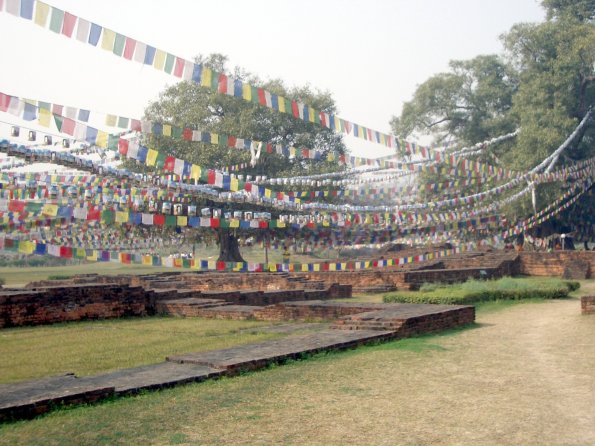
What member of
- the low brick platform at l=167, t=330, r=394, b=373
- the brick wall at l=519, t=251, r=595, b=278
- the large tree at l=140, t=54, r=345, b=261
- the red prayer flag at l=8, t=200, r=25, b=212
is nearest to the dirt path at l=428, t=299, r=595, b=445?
the low brick platform at l=167, t=330, r=394, b=373

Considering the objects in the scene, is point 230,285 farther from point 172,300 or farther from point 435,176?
point 435,176

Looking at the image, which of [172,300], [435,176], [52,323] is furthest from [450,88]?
[52,323]

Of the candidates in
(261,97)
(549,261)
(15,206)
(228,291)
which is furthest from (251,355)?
(549,261)

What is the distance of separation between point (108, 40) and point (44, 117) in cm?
170

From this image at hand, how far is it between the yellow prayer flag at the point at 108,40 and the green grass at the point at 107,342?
4142 mm

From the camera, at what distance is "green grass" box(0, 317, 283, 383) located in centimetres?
806

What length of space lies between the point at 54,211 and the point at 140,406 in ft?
17.1

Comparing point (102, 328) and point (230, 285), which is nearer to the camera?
point (102, 328)

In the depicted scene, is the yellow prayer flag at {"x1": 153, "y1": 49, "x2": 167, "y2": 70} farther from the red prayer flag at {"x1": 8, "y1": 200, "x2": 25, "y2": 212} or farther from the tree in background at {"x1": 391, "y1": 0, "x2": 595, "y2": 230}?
the tree in background at {"x1": 391, "y1": 0, "x2": 595, "y2": 230}

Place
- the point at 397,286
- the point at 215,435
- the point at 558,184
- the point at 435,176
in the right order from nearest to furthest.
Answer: the point at 215,435 < the point at 397,286 < the point at 558,184 < the point at 435,176

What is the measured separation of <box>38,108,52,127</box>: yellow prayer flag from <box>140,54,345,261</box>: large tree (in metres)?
21.2

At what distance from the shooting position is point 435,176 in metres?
31.8

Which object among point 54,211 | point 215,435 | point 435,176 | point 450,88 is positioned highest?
point 450,88

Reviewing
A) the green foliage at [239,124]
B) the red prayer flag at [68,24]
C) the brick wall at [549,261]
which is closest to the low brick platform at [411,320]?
the red prayer flag at [68,24]
